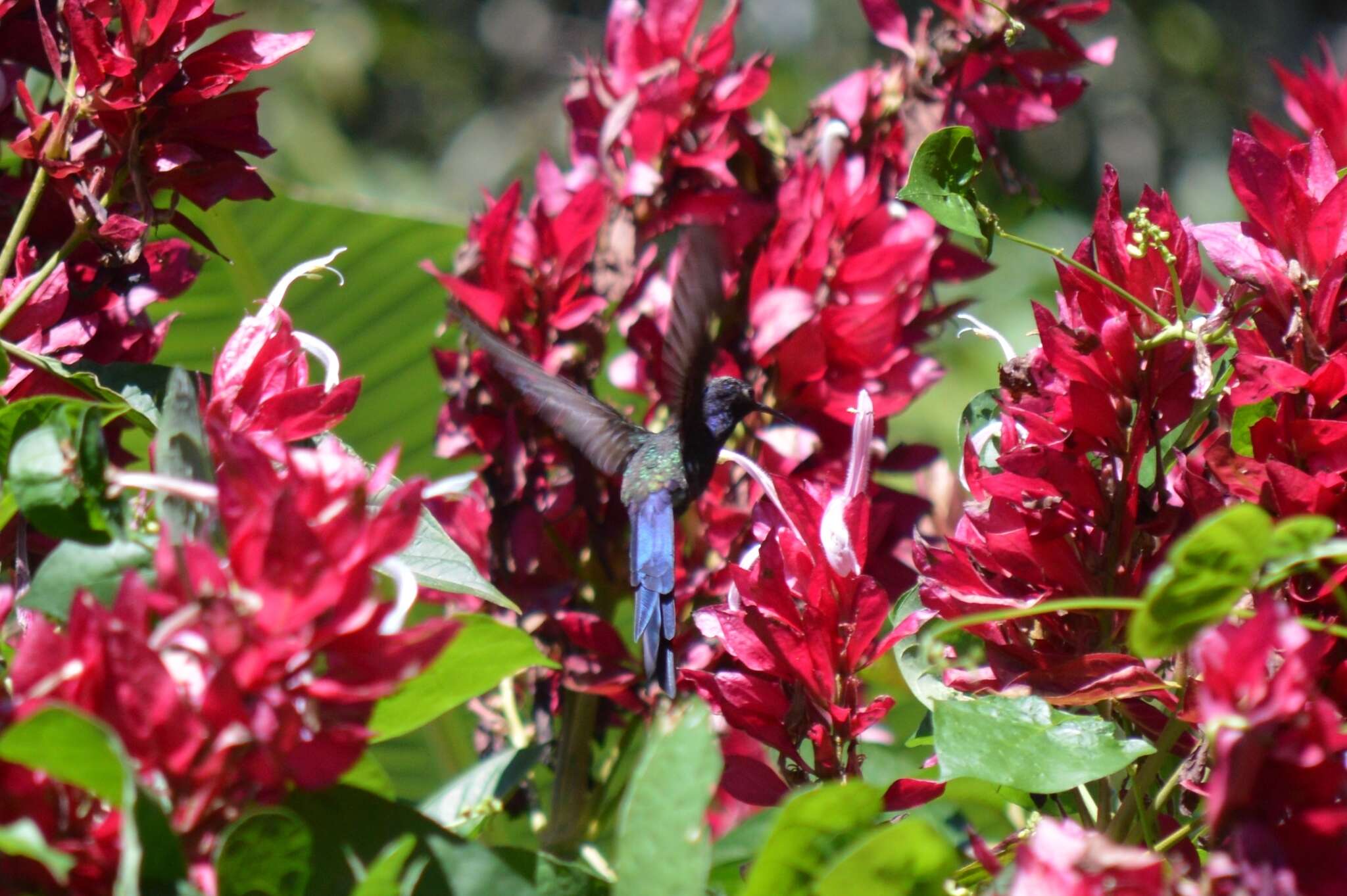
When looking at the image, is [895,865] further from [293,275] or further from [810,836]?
[293,275]

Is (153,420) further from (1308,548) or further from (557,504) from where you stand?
(1308,548)

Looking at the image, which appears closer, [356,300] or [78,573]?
[78,573]

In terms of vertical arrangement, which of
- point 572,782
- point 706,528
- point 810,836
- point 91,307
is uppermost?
point 91,307

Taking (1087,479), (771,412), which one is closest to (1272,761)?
(1087,479)

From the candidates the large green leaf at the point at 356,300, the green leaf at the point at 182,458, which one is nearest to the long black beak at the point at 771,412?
the green leaf at the point at 182,458

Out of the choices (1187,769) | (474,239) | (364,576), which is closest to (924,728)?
(1187,769)

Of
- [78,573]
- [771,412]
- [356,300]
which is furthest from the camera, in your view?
[356,300]

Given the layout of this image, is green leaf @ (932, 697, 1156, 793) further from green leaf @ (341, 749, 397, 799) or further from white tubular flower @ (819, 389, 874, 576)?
green leaf @ (341, 749, 397, 799)
